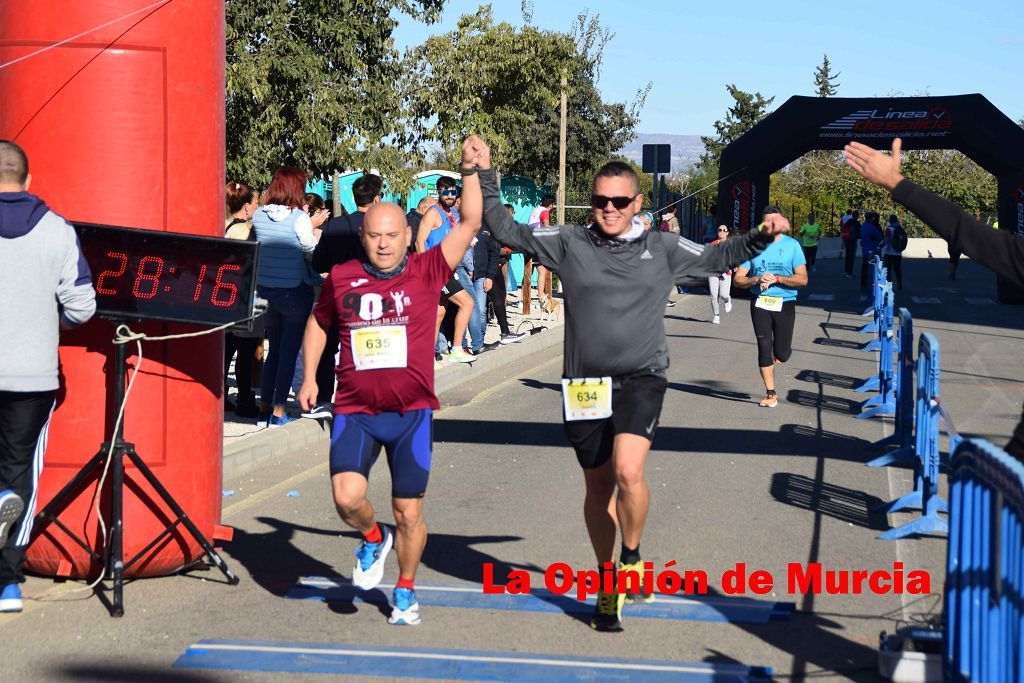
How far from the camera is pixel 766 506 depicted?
8.63 m

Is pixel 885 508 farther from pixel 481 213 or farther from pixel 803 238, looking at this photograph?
pixel 803 238

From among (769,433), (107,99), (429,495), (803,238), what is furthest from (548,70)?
(107,99)

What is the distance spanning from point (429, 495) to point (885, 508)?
9.75 ft

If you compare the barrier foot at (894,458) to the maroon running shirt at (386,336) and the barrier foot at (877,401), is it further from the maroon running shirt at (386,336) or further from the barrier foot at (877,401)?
the maroon running shirt at (386,336)

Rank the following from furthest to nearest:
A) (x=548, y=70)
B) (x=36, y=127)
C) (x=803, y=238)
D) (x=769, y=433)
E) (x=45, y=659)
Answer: (x=803, y=238) → (x=548, y=70) → (x=769, y=433) → (x=36, y=127) → (x=45, y=659)

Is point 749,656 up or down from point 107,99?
down

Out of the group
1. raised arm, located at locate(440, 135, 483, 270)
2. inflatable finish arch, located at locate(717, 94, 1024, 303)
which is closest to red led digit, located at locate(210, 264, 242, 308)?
raised arm, located at locate(440, 135, 483, 270)

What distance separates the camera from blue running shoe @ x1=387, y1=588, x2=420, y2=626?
5930mm

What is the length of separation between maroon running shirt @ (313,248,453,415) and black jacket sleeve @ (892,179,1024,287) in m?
2.21

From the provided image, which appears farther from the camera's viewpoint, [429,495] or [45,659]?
[429,495]

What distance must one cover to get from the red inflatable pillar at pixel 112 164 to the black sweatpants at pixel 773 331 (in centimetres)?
781

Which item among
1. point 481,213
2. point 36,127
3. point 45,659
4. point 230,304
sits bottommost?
point 45,659

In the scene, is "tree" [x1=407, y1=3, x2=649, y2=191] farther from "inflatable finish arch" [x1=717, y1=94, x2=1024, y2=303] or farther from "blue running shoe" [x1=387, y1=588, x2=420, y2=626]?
"blue running shoe" [x1=387, y1=588, x2=420, y2=626]

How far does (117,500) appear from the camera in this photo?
628 centimetres
